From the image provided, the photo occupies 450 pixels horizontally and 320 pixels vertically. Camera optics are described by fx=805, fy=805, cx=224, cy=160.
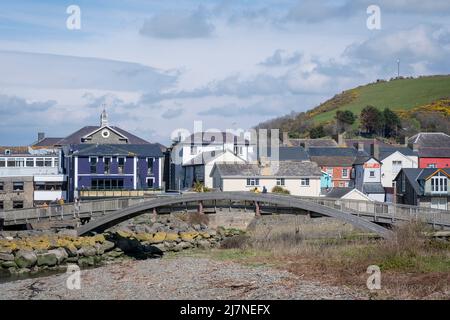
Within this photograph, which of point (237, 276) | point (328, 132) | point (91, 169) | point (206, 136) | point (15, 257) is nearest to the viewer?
point (237, 276)

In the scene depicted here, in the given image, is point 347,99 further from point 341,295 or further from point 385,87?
point 341,295

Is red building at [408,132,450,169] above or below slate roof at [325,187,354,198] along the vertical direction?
above

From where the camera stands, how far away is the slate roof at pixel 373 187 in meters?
72.7

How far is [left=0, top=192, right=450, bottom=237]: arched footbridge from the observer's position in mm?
41188

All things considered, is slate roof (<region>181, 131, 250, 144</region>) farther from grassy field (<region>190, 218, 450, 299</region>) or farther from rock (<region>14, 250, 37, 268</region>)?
rock (<region>14, 250, 37, 268</region>)

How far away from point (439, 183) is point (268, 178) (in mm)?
14352

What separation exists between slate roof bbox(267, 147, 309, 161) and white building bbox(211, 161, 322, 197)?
4622 mm

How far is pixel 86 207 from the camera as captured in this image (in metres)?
49.7

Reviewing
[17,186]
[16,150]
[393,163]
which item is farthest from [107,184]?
[393,163]

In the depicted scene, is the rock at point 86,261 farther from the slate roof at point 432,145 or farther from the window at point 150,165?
the slate roof at point 432,145

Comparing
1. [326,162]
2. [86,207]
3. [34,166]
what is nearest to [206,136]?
[326,162]

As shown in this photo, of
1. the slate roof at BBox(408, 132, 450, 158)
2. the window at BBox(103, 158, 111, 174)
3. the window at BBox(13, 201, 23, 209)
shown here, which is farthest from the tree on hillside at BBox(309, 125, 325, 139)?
the window at BBox(13, 201, 23, 209)

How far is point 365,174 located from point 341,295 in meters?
49.2

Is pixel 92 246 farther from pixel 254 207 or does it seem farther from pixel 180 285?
pixel 180 285
